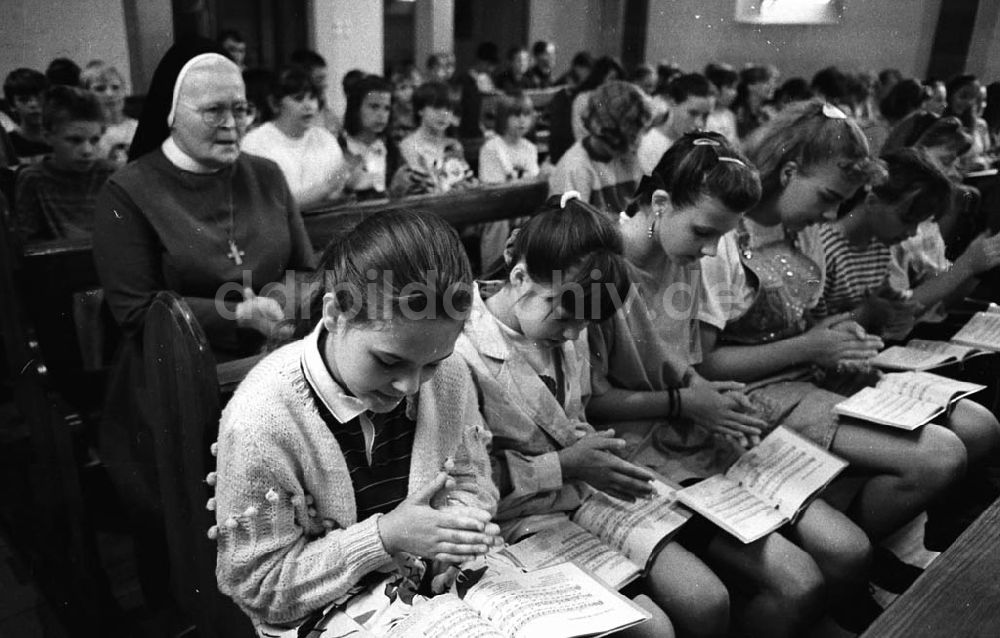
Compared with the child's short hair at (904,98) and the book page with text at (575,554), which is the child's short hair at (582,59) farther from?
the book page with text at (575,554)

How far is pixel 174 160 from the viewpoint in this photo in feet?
6.13

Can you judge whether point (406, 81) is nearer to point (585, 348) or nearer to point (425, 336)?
point (585, 348)

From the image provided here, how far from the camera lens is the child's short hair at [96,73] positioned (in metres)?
2.57

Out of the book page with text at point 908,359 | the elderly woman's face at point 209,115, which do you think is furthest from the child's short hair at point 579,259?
the book page with text at point 908,359

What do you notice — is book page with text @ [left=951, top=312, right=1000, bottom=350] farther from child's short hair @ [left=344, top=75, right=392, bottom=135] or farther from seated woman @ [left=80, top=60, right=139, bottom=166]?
child's short hair @ [left=344, top=75, right=392, bottom=135]

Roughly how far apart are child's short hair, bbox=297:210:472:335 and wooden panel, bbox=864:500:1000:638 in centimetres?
73

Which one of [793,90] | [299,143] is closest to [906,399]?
[793,90]

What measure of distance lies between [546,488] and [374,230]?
1.99 feet

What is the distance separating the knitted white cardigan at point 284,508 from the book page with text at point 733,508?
702 millimetres

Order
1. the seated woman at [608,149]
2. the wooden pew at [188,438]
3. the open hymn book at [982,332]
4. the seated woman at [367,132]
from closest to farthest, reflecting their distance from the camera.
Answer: the wooden pew at [188,438] < the open hymn book at [982,332] < the seated woman at [608,149] < the seated woman at [367,132]

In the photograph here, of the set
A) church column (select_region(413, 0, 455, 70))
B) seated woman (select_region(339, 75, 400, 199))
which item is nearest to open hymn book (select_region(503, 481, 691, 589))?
seated woman (select_region(339, 75, 400, 199))

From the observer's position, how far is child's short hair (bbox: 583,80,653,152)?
3.10 meters

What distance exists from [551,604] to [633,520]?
1.29 ft

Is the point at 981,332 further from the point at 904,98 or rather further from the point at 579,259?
the point at 579,259
